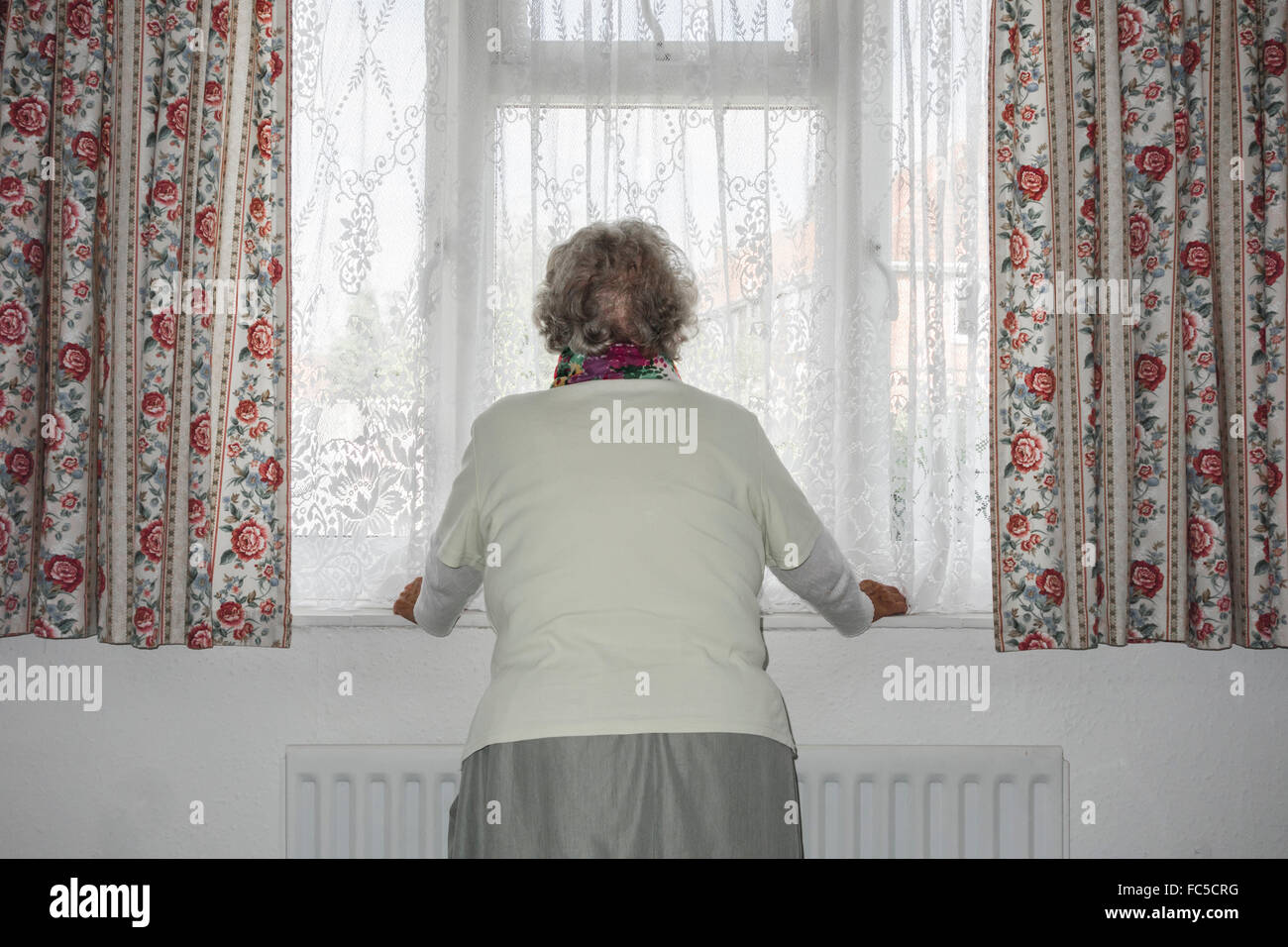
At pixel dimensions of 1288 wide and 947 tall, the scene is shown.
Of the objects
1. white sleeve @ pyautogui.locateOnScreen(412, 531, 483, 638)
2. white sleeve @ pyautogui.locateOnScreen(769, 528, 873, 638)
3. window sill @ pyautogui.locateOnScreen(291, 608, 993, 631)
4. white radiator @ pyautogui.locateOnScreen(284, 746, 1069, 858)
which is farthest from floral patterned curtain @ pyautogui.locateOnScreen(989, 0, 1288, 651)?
white sleeve @ pyautogui.locateOnScreen(412, 531, 483, 638)

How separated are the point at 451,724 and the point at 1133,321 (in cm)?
145

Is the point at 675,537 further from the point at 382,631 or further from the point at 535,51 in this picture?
the point at 535,51

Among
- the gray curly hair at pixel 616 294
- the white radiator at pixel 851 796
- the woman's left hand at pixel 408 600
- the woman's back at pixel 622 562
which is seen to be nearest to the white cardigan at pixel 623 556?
the woman's back at pixel 622 562

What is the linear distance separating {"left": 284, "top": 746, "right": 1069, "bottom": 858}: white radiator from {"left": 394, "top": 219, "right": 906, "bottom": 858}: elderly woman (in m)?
0.61

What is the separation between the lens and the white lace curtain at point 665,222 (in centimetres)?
168

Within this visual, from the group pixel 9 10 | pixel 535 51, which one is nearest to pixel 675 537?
pixel 535 51

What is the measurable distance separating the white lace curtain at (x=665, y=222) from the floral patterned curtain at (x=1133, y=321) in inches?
3.9

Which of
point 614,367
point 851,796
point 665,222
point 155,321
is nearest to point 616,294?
point 614,367

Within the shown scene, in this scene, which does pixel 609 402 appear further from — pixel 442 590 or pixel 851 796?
pixel 851 796

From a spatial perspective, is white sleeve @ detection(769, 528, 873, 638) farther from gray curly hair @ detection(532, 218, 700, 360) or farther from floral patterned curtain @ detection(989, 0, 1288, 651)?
floral patterned curtain @ detection(989, 0, 1288, 651)

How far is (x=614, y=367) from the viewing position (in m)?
1.16

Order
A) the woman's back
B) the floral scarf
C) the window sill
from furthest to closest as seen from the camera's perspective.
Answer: the window sill → the floral scarf → the woman's back

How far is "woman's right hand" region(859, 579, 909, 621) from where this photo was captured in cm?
163

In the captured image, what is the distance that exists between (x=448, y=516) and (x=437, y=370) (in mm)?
616
